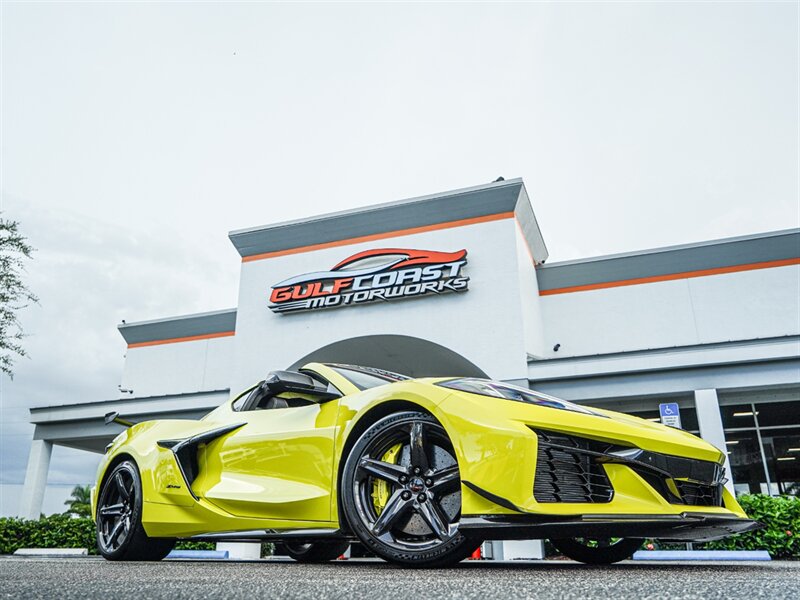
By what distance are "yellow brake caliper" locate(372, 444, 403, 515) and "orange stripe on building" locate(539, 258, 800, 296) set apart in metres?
12.1

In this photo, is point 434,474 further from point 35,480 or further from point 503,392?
point 35,480

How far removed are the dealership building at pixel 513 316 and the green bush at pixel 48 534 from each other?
1.15 m

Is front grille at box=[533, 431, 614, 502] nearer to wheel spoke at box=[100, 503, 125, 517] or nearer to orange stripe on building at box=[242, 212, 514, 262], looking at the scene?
wheel spoke at box=[100, 503, 125, 517]

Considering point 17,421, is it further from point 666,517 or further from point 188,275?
point 666,517

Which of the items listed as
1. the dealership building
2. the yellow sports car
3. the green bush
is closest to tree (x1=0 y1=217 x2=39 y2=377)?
→ the dealership building

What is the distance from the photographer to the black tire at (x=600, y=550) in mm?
3514

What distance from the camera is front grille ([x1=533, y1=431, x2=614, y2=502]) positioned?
235 centimetres

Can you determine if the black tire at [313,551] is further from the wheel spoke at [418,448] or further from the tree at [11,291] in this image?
the tree at [11,291]

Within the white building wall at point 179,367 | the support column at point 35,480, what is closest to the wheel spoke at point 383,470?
the support column at point 35,480

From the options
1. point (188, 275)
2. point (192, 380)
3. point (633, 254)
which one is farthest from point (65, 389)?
point (633, 254)

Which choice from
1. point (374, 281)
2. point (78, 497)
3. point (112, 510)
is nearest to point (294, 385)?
point (112, 510)

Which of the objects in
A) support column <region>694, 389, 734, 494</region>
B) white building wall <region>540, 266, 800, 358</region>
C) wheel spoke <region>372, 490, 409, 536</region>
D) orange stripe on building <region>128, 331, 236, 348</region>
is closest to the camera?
wheel spoke <region>372, 490, 409, 536</region>

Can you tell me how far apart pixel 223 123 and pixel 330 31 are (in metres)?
3.69

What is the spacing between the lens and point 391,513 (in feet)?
8.55
